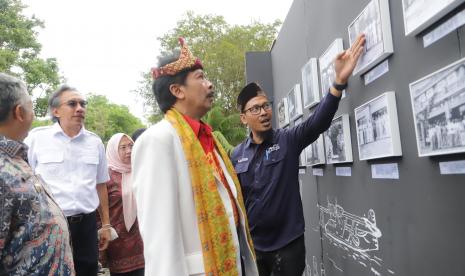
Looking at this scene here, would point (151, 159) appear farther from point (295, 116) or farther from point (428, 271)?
point (295, 116)

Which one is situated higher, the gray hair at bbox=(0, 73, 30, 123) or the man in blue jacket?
the gray hair at bbox=(0, 73, 30, 123)

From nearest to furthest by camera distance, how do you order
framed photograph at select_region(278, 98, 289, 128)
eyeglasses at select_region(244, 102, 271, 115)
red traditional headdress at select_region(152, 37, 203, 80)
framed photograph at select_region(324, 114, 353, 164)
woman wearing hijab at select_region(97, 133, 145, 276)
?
red traditional headdress at select_region(152, 37, 203, 80), framed photograph at select_region(324, 114, 353, 164), eyeglasses at select_region(244, 102, 271, 115), woman wearing hijab at select_region(97, 133, 145, 276), framed photograph at select_region(278, 98, 289, 128)

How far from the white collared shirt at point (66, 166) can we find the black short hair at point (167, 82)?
3.91 ft

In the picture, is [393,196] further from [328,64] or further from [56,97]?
[56,97]

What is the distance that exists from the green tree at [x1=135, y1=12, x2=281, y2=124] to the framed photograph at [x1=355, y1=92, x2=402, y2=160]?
43.9 feet

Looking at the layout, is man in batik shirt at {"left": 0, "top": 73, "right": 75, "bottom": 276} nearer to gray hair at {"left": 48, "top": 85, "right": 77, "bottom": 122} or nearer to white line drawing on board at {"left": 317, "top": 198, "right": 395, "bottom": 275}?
gray hair at {"left": 48, "top": 85, "right": 77, "bottom": 122}

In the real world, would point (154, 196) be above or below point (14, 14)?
below

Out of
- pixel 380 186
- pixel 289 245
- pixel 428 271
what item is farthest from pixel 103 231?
pixel 428 271

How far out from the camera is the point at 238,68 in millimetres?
15664

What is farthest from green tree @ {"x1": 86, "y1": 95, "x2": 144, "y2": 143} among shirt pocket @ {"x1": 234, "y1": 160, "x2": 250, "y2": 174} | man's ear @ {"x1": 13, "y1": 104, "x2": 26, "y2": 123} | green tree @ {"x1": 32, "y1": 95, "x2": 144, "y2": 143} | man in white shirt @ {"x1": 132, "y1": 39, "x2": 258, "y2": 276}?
man in white shirt @ {"x1": 132, "y1": 39, "x2": 258, "y2": 276}

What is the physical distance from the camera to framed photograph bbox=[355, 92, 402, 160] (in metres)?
1.64

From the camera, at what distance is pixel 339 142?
2357 mm

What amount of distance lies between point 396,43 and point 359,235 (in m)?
1.17

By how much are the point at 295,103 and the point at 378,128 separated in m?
1.94
